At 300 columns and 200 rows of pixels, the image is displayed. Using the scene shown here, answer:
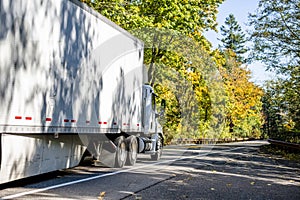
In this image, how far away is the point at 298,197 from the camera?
9.07m

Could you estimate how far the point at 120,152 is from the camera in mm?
13922

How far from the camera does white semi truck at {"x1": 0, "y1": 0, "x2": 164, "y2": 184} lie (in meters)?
7.76

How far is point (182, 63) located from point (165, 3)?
559cm

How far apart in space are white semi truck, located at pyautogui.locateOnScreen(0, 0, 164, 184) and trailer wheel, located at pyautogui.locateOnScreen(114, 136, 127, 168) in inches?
1.3

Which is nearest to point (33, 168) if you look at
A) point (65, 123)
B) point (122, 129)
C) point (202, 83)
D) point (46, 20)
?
point (65, 123)

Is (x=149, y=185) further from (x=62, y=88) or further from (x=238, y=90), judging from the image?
(x=238, y=90)

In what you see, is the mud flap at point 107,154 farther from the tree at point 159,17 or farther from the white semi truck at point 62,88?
the tree at point 159,17

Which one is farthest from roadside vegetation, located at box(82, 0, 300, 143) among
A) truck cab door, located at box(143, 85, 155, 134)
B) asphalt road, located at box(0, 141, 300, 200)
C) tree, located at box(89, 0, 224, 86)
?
asphalt road, located at box(0, 141, 300, 200)

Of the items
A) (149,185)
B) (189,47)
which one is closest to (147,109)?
(149,185)

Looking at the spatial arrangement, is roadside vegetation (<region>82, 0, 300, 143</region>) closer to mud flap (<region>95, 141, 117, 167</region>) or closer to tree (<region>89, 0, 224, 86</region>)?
tree (<region>89, 0, 224, 86</region>)

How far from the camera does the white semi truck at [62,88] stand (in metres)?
7.76

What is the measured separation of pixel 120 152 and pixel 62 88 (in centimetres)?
490

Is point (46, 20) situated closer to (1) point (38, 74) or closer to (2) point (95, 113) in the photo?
(1) point (38, 74)

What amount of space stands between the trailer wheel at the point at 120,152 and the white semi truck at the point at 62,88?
0.11 ft
